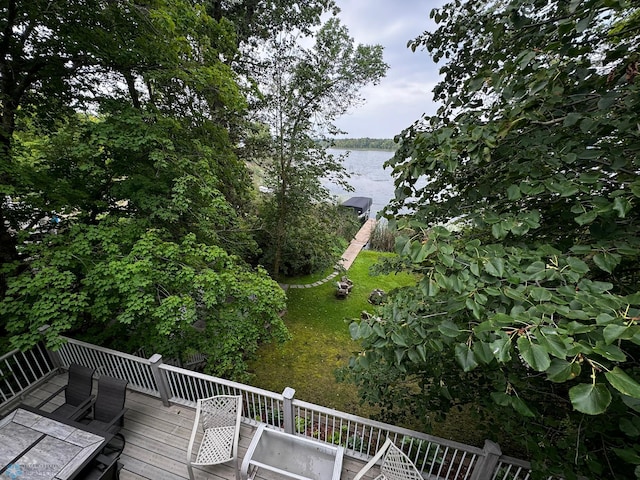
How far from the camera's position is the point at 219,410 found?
10.4 feet

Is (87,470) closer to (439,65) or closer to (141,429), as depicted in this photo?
(141,429)

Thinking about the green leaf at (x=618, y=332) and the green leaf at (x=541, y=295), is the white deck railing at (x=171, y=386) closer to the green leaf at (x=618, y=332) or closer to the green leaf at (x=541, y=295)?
the green leaf at (x=541, y=295)

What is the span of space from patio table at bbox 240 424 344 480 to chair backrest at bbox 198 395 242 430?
42 cm

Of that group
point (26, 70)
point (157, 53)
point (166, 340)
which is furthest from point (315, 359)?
point (26, 70)

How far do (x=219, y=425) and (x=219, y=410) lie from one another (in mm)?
253

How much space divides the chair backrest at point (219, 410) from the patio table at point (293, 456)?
0.42m

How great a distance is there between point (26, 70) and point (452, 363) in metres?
6.17

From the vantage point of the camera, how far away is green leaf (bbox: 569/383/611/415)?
2.61 ft

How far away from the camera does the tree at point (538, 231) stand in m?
1.02

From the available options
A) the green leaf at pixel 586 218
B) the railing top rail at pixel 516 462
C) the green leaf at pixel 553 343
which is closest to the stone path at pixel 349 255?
the railing top rail at pixel 516 462

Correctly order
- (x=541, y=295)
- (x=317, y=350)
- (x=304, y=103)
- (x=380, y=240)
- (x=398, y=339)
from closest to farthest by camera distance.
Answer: (x=541, y=295) < (x=398, y=339) < (x=317, y=350) < (x=304, y=103) < (x=380, y=240)

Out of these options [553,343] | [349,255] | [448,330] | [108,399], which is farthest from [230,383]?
[349,255]

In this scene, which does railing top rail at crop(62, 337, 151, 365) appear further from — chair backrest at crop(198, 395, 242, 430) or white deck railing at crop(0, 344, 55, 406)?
chair backrest at crop(198, 395, 242, 430)

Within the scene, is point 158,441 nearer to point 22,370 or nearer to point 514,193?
point 22,370
